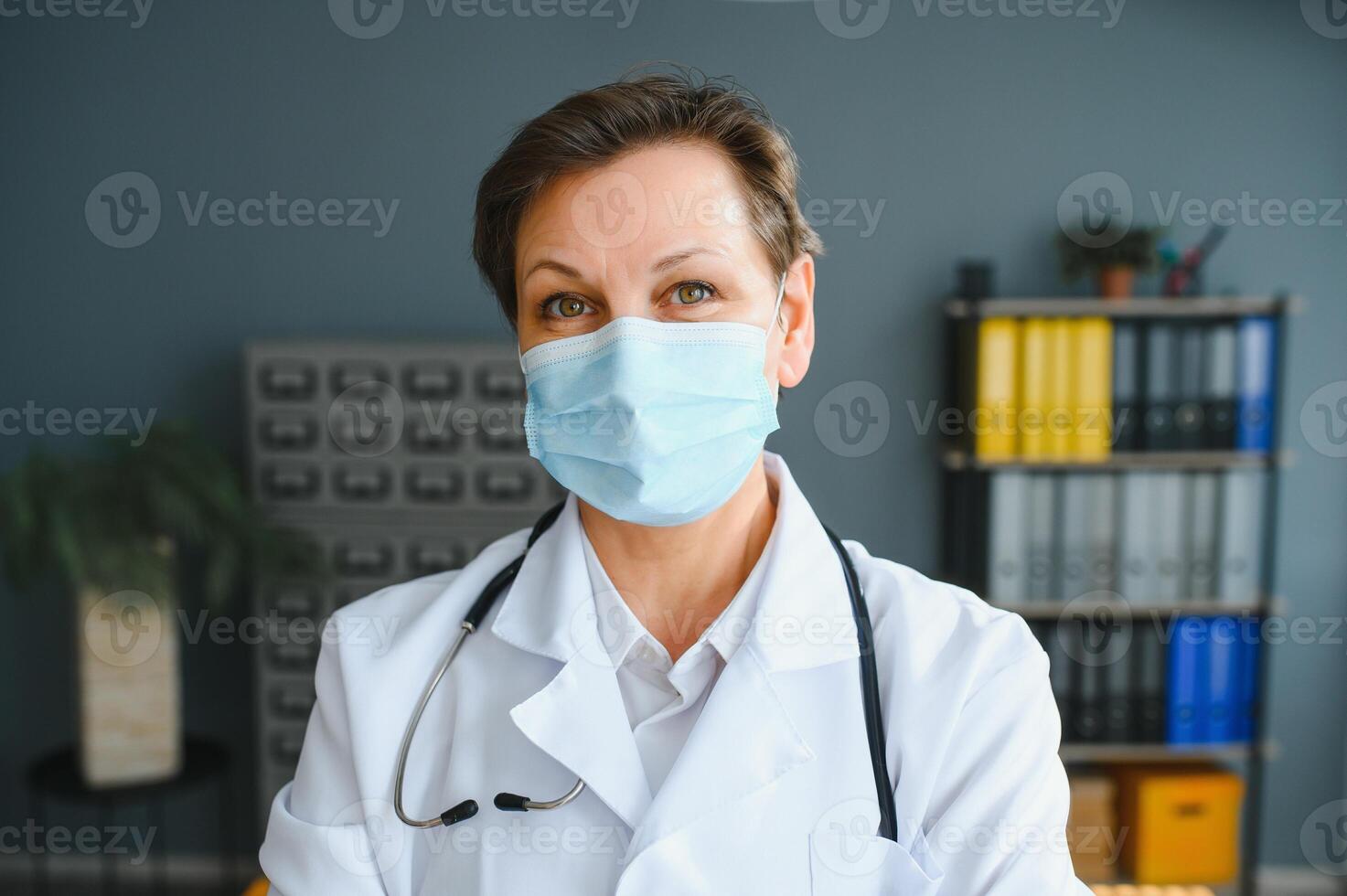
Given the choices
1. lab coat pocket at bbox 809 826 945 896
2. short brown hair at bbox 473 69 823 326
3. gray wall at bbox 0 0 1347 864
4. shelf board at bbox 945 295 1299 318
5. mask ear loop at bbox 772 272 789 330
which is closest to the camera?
lab coat pocket at bbox 809 826 945 896

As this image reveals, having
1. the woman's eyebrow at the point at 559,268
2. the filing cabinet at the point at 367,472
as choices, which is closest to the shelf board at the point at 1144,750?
the filing cabinet at the point at 367,472

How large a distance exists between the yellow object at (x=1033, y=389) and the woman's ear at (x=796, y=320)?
181cm

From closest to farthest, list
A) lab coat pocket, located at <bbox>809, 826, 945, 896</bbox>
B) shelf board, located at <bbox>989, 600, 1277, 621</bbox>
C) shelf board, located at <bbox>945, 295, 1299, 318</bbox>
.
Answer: lab coat pocket, located at <bbox>809, 826, 945, 896</bbox>
shelf board, located at <bbox>945, 295, 1299, 318</bbox>
shelf board, located at <bbox>989, 600, 1277, 621</bbox>

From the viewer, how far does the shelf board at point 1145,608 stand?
9.54 ft

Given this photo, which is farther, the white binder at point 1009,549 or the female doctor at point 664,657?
the white binder at point 1009,549

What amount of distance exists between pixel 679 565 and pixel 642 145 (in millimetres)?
482

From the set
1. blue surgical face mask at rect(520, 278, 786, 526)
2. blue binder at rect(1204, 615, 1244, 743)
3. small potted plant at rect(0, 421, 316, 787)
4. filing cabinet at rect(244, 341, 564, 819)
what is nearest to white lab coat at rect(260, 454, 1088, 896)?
blue surgical face mask at rect(520, 278, 786, 526)

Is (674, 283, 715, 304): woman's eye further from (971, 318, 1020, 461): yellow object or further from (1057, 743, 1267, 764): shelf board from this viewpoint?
(1057, 743, 1267, 764): shelf board

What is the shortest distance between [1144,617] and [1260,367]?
79cm

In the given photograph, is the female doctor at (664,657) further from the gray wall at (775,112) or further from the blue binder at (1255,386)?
the blue binder at (1255,386)

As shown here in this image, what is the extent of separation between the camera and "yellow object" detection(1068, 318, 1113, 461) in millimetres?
2857

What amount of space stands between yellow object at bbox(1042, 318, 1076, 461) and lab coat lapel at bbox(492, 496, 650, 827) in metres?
2.09

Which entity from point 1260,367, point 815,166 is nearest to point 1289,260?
point 1260,367

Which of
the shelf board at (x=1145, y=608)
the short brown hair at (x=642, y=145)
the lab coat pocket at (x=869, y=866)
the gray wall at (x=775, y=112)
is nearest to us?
the lab coat pocket at (x=869, y=866)
